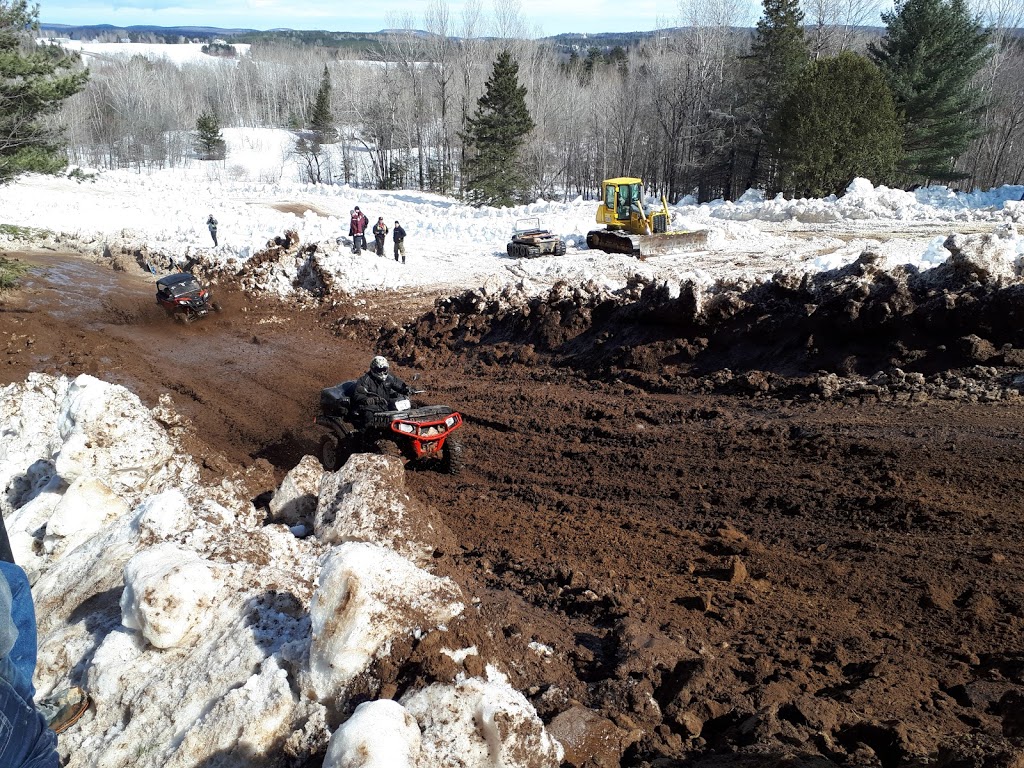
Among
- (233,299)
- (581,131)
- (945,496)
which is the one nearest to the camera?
(945,496)

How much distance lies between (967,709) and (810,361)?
6.70 m

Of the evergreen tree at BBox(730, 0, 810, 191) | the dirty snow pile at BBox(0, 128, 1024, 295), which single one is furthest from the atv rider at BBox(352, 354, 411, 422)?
the evergreen tree at BBox(730, 0, 810, 191)

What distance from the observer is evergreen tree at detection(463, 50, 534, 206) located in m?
35.6

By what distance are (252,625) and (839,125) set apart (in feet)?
95.3

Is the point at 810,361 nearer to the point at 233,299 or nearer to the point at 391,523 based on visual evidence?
the point at 391,523

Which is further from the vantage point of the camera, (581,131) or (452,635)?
(581,131)

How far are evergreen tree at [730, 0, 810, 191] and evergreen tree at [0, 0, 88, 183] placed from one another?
28050 millimetres

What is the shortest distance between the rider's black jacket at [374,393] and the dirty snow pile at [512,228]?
5794 mm

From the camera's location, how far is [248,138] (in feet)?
283

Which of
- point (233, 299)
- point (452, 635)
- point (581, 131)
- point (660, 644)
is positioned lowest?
point (233, 299)

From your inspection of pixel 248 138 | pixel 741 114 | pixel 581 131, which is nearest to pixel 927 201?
pixel 741 114

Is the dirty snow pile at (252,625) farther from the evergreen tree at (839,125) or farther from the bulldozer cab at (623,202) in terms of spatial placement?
the evergreen tree at (839,125)

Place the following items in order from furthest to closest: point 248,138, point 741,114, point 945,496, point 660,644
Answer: point 248,138 < point 741,114 < point 945,496 < point 660,644

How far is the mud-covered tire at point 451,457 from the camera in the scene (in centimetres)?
849
